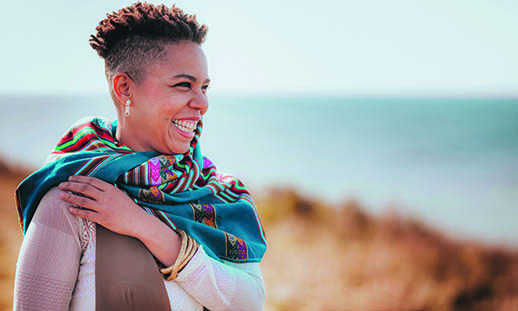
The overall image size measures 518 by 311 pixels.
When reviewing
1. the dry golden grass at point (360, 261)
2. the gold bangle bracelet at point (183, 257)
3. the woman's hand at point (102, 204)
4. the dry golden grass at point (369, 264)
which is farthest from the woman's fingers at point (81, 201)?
the dry golden grass at point (369, 264)

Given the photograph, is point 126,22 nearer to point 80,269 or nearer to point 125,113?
point 125,113

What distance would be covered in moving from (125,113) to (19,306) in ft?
2.31

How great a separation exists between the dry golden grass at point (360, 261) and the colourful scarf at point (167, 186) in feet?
10.3

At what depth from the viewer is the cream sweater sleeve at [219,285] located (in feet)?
4.73

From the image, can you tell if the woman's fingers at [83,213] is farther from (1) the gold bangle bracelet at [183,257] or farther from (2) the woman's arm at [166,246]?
(1) the gold bangle bracelet at [183,257]

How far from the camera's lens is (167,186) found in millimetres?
1600

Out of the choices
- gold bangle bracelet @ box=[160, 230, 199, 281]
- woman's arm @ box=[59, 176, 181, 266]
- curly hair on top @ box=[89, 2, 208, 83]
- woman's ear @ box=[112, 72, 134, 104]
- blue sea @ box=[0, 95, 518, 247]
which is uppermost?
curly hair on top @ box=[89, 2, 208, 83]

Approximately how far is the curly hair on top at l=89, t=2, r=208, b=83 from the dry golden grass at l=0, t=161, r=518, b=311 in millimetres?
3404

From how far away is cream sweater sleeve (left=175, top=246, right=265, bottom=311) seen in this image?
1.44 meters

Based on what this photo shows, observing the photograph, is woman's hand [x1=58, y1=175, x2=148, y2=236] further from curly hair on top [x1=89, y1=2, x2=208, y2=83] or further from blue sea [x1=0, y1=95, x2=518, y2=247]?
blue sea [x1=0, y1=95, x2=518, y2=247]

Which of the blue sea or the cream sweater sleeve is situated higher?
the cream sweater sleeve

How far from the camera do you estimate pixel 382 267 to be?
592 cm

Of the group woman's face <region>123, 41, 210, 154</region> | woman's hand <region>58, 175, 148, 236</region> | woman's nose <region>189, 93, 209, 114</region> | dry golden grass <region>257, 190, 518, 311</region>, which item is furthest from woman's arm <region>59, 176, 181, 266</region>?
dry golden grass <region>257, 190, 518, 311</region>

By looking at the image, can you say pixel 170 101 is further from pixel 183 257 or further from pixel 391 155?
pixel 391 155
